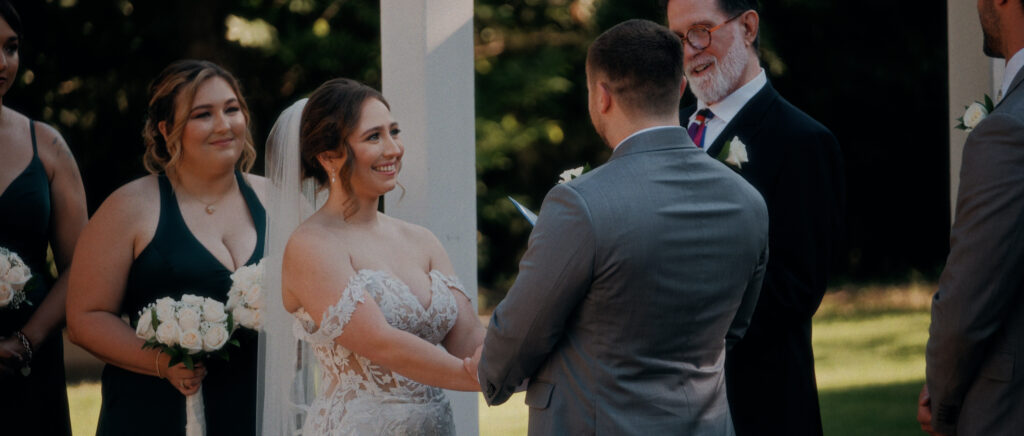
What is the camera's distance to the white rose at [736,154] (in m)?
3.40

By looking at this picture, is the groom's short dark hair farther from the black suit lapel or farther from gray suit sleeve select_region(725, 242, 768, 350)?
the black suit lapel

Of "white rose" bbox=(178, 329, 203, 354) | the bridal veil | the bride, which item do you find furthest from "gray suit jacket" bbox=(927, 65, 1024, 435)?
"white rose" bbox=(178, 329, 203, 354)

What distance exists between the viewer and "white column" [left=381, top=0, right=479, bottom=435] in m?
4.41

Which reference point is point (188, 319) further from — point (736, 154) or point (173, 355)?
point (736, 154)

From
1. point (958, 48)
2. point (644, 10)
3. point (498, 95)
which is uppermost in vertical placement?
point (958, 48)

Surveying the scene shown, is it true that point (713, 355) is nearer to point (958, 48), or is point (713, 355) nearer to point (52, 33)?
point (958, 48)

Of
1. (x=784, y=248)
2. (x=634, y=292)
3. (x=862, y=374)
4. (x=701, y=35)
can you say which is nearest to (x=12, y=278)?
(x=634, y=292)

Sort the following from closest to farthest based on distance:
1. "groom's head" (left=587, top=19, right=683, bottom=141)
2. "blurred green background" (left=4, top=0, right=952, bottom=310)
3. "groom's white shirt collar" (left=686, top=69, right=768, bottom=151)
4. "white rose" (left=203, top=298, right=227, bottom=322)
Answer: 1. "groom's head" (left=587, top=19, right=683, bottom=141)
2. "groom's white shirt collar" (left=686, top=69, right=768, bottom=151)
3. "white rose" (left=203, top=298, right=227, bottom=322)
4. "blurred green background" (left=4, top=0, right=952, bottom=310)

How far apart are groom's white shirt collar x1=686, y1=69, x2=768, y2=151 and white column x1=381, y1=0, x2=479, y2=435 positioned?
1.10m

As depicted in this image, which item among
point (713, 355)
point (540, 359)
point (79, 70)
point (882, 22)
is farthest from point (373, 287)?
point (882, 22)

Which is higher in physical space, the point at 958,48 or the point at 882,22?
the point at 958,48

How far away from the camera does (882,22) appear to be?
61.2 ft

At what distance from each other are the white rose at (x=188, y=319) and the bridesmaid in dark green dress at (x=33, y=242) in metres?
0.76

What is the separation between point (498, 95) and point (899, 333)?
5.92 meters
